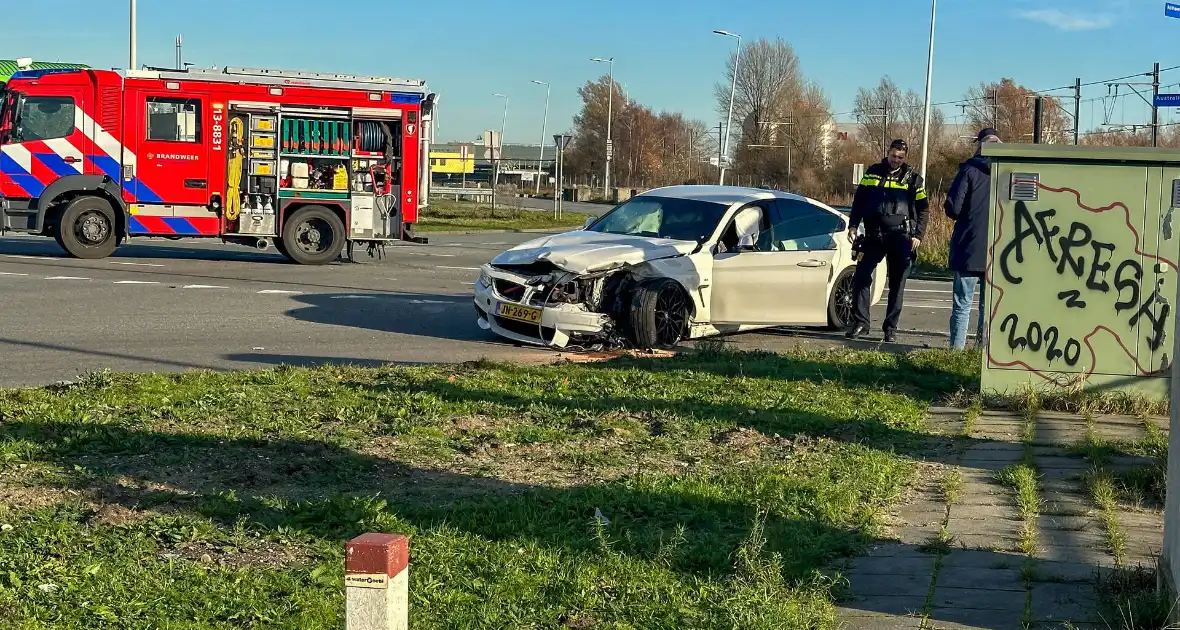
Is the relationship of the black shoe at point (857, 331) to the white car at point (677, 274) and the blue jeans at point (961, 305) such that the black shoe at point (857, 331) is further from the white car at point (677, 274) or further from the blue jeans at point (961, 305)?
the blue jeans at point (961, 305)

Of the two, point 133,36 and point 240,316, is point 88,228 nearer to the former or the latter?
point 240,316

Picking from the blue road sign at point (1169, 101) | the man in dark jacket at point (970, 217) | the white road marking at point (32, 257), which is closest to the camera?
the man in dark jacket at point (970, 217)

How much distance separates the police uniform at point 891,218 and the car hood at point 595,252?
63.2 inches

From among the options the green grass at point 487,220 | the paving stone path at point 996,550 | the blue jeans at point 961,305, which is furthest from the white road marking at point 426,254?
the paving stone path at point 996,550

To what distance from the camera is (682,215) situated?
13.2 meters

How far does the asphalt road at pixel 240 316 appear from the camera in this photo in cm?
1138

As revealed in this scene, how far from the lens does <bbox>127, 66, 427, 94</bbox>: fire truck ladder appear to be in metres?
21.8

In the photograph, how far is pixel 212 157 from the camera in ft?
71.7

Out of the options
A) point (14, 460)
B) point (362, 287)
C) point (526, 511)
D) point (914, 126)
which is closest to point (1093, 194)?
point (526, 511)

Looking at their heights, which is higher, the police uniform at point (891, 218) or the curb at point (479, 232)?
the police uniform at point (891, 218)

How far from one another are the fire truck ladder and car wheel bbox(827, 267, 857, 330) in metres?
11.0

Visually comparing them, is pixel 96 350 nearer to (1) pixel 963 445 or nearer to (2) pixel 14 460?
(2) pixel 14 460

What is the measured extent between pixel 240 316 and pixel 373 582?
11753 mm

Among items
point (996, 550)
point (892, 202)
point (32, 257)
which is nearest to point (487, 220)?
point (32, 257)
